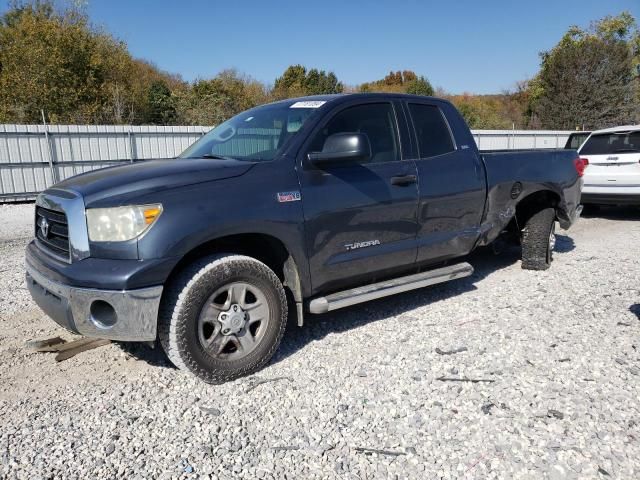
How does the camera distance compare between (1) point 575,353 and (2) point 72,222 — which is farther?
(1) point 575,353

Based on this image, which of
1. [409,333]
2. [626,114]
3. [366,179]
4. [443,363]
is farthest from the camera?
[626,114]

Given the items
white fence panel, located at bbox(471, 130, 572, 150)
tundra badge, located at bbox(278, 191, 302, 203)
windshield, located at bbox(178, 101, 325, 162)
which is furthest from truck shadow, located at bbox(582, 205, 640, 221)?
white fence panel, located at bbox(471, 130, 572, 150)

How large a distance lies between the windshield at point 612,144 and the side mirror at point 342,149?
7415 mm

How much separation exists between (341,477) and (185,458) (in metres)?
0.79

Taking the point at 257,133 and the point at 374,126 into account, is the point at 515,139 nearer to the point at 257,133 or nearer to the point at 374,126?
the point at 374,126

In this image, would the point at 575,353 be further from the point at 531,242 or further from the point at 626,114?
the point at 626,114

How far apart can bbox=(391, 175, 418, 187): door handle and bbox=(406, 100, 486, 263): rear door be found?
8 centimetres

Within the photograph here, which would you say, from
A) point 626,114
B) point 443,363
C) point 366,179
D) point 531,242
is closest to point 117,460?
point 443,363

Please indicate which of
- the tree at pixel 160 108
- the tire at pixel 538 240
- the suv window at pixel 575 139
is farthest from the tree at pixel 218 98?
the tire at pixel 538 240

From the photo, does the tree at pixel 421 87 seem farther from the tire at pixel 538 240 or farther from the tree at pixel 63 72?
the tire at pixel 538 240

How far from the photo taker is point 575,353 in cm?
354

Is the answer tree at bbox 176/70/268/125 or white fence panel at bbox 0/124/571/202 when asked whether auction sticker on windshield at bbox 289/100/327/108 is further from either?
tree at bbox 176/70/268/125

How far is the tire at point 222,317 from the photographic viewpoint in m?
2.98

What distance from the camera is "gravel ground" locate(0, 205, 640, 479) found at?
2.41 metres
